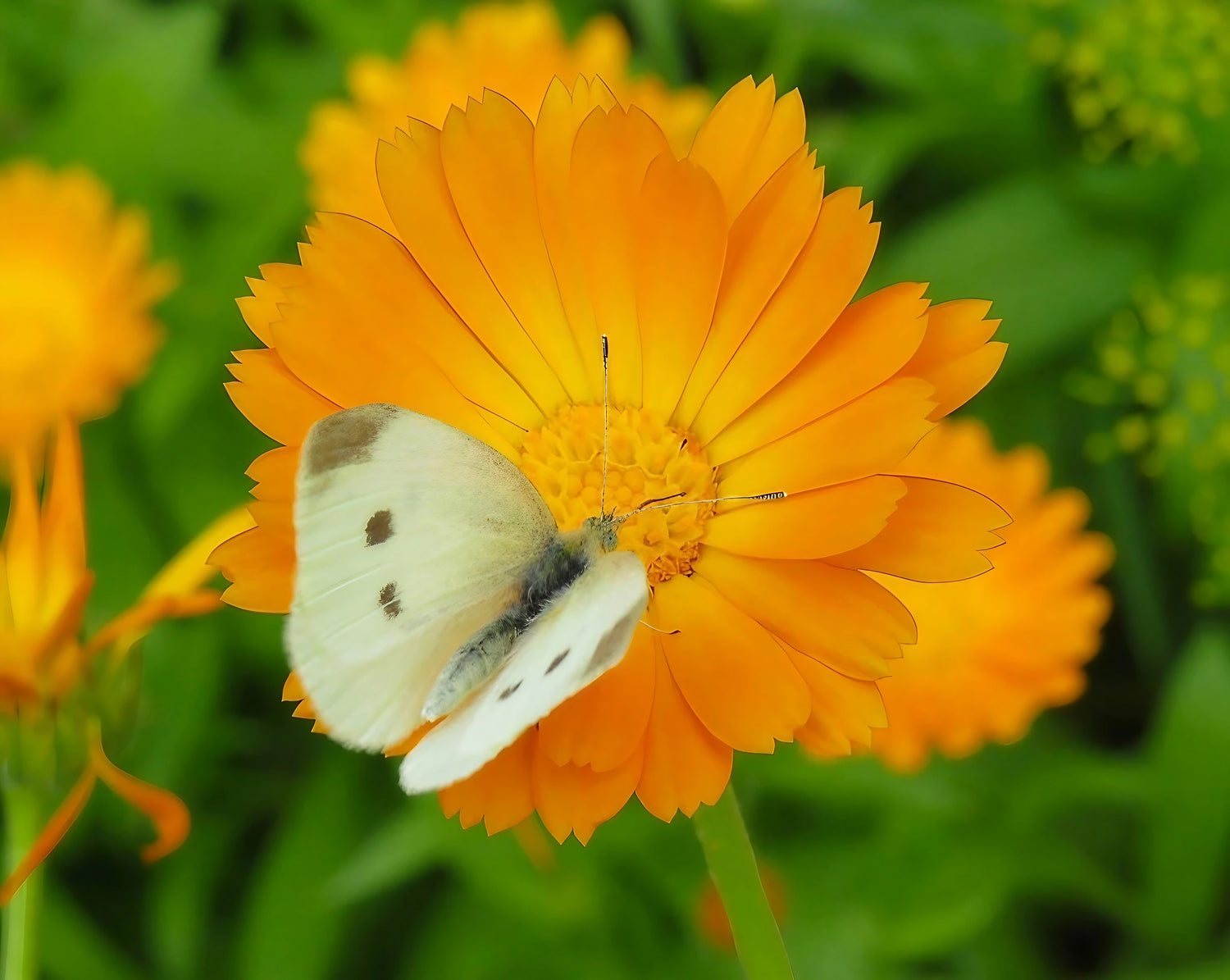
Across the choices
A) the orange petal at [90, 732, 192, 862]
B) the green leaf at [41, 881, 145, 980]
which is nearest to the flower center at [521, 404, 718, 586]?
the orange petal at [90, 732, 192, 862]

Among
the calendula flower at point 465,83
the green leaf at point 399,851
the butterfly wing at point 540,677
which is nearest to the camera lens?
the butterfly wing at point 540,677

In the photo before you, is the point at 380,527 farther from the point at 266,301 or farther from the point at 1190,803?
the point at 1190,803

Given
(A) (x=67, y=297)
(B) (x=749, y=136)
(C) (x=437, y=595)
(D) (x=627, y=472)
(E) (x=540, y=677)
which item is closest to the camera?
(E) (x=540, y=677)

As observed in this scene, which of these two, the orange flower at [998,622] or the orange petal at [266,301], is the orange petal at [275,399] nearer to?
the orange petal at [266,301]

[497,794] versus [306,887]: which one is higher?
[497,794]

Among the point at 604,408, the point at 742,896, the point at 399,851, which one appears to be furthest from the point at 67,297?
the point at 742,896

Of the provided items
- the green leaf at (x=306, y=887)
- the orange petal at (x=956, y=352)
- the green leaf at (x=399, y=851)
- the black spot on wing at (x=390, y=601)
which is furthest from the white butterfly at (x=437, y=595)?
the green leaf at (x=306, y=887)
